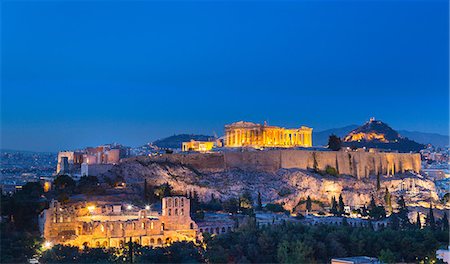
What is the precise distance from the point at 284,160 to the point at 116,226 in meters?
20.5

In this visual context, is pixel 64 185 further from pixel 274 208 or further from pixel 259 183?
Result: pixel 259 183

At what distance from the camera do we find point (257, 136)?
165 feet

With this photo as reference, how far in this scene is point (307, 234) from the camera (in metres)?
21.8

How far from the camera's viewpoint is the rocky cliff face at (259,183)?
37281 millimetres

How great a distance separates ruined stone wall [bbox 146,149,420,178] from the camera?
137ft

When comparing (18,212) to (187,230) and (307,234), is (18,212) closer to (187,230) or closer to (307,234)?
(187,230)

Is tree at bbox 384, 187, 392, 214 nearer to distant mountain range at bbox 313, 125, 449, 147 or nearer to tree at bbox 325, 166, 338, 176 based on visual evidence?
tree at bbox 325, 166, 338, 176

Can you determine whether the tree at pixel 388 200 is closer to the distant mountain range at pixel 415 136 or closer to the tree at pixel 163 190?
the tree at pixel 163 190

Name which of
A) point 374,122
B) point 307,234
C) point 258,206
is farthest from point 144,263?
point 374,122

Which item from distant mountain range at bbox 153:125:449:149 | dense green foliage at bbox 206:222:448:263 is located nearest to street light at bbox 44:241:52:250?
dense green foliage at bbox 206:222:448:263

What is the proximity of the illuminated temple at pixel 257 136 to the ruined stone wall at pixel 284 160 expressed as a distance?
5779mm

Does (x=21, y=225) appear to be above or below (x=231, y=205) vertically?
below

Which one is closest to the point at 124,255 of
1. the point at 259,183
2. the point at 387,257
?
the point at 387,257

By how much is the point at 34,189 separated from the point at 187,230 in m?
7.69
